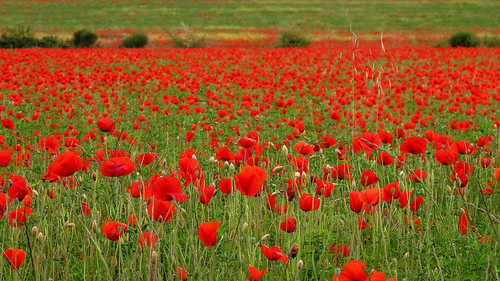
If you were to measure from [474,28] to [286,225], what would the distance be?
1178 inches

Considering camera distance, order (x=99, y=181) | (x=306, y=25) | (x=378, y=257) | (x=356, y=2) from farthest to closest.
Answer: (x=356, y=2) < (x=306, y=25) < (x=99, y=181) < (x=378, y=257)

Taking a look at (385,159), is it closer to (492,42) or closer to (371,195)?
(371,195)

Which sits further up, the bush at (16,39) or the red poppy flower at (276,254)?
the red poppy flower at (276,254)

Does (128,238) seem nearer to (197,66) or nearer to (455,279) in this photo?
(455,279)

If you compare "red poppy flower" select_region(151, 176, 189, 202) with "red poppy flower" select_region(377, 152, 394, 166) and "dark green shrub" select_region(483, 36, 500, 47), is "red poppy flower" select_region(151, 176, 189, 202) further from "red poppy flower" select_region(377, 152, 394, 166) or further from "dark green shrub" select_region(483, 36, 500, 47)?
"dark green shrub" select_region(483, 36, 500, 47)

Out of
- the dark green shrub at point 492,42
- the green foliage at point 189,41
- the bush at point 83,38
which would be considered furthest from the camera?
the bush at point 83,38

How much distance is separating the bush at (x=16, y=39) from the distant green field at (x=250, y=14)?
8.03m

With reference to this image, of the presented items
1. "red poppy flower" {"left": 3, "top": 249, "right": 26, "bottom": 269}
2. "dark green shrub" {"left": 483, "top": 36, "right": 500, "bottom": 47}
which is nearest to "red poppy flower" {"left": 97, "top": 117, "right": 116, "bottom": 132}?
"red poppy flower" {"left": 3, "top": 249, "right": 26, "bottom": 269}

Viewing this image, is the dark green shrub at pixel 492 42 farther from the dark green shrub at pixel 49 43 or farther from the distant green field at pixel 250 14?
the dark green shrub at pixel 49 43

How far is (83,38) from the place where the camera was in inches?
854

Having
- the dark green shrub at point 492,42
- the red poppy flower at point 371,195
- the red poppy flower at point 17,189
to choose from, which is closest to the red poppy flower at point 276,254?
the red poppy flower at point 371,195

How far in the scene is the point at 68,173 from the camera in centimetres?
173

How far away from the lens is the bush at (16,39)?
19.9 metres

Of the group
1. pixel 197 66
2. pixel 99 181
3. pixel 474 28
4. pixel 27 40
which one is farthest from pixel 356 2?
pixel 99 181
